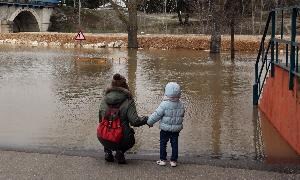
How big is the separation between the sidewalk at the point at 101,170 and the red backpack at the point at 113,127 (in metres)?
0.38

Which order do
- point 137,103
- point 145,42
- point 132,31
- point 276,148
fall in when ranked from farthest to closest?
point 145,42 < point 132,31 < point 137,103 < point 276,148

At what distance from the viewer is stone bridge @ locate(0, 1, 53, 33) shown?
70.4 metres

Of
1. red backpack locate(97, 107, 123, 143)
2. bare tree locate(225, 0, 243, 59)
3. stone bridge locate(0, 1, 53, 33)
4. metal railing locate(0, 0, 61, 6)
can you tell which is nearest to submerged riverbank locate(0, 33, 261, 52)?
bare tree locate(225, 0, 243, 59)

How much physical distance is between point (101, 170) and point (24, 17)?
75372 millimetres

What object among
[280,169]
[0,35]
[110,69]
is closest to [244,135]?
[280,169]

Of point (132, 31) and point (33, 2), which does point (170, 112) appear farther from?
point (33, 2)

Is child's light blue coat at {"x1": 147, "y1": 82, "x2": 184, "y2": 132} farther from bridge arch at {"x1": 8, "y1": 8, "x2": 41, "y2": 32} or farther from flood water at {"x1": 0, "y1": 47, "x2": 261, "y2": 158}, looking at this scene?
bridge arch at {"x1": 8, "y1": 8, "x2": 41, "y2": 32}

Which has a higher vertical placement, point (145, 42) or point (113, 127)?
point (145, 42)

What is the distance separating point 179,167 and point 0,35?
5079 cm

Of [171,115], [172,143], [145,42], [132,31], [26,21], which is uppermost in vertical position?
[26,21]

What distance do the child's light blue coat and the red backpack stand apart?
1.53ft

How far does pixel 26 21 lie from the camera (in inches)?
3120

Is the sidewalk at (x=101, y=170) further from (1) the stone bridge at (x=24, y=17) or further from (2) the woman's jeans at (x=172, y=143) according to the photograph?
(1) the stone bridge at (x=24, y=17)

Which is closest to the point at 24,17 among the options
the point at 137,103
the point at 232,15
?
the point at 232,15
